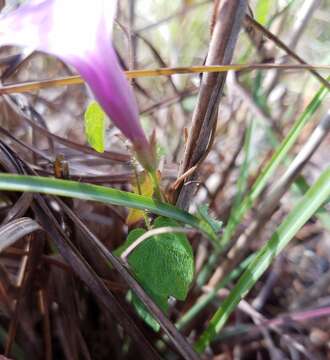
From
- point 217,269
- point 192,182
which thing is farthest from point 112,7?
point 217,269

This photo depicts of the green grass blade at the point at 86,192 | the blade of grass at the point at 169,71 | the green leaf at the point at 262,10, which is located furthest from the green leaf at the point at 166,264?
the green leaf at the point at 262,10

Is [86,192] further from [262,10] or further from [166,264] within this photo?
[262,10]

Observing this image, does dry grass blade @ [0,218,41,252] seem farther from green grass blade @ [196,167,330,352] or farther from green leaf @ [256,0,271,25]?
green leaf @ [256,0,271,25]

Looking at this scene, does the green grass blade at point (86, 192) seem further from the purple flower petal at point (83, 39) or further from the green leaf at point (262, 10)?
the green leaf at point (262, 10)

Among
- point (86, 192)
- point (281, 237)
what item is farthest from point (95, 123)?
point (281, 237)

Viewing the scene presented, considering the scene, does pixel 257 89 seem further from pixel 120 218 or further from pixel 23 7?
pixel 23 7

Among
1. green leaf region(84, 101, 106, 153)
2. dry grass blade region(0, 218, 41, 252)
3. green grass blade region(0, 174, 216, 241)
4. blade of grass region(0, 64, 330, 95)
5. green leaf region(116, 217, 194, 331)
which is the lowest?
green leaf region(116, 217, 194, 331)

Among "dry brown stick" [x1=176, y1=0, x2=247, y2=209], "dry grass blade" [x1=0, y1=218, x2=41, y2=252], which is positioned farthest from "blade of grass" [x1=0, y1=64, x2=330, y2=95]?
"dry grass blade" [x1=0, y1=218, x2=41, y2=252]
